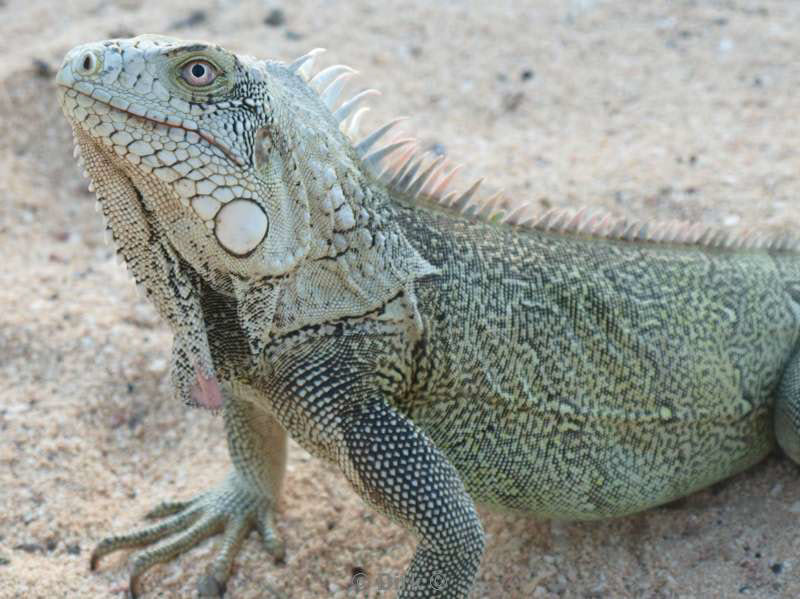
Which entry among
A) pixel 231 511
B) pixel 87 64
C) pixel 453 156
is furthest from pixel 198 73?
pixel 453 156

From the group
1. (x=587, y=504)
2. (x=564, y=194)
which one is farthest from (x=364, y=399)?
(x=564, y=194)

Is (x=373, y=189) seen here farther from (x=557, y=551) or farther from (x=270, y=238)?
(x=557, y=551)

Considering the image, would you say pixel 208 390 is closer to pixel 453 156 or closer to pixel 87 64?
pixel 87 64

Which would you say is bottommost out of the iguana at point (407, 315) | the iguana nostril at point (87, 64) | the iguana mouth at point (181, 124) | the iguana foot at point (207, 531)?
the iguana foot at point (207, 531)

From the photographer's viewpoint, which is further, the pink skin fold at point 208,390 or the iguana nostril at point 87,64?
the pink skin fold at point 208,390

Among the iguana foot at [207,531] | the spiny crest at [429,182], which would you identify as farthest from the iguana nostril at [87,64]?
the iguana foot at [207,531]

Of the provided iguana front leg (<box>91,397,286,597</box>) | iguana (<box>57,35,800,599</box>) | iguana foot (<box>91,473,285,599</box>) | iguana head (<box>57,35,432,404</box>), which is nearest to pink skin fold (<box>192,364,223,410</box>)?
iguana (<box>57,35,800,599</box>)

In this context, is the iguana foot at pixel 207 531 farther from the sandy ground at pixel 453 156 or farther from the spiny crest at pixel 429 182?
the spiny crest at pixel 429 182
